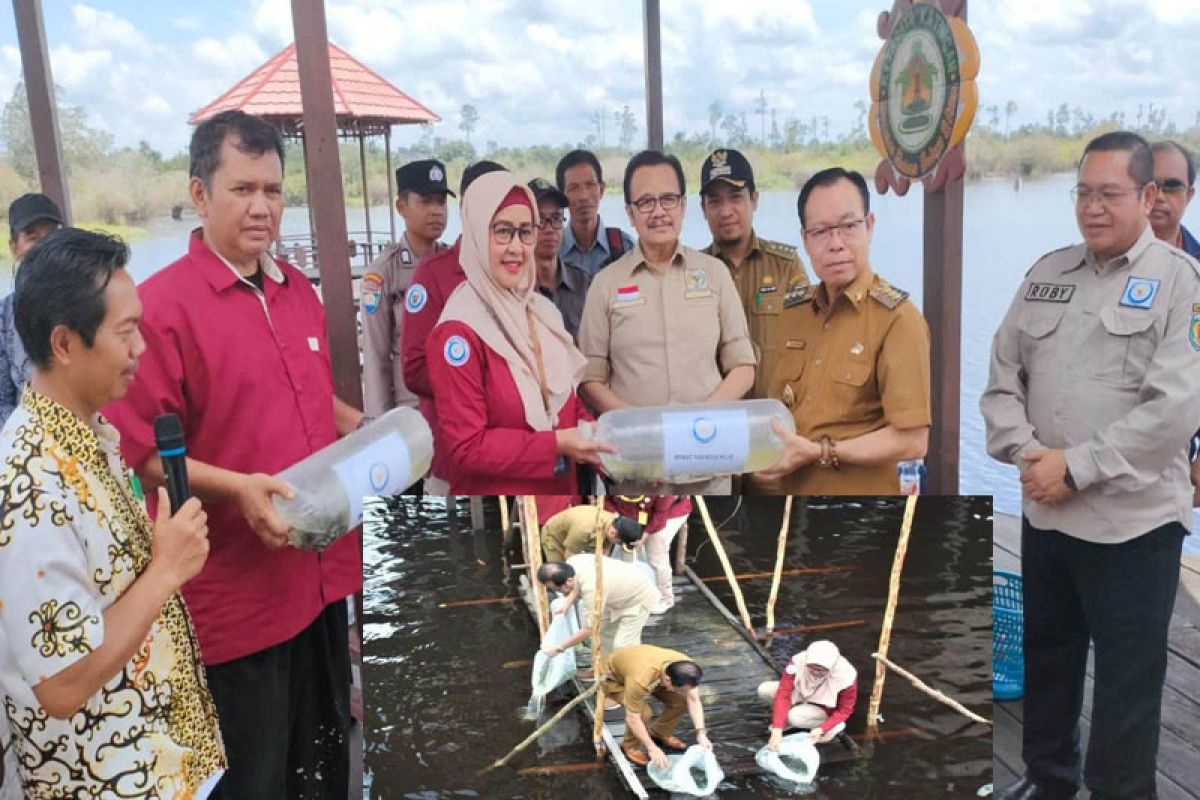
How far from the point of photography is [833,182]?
7.24ft

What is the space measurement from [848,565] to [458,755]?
2.92 ft

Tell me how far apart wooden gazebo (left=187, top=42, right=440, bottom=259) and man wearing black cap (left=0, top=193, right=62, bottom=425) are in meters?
2.52

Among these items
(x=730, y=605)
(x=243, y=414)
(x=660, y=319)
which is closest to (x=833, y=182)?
(x=660, y=319)

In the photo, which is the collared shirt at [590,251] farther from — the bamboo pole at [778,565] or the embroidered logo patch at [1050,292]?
the bamboo pole at [778,565]

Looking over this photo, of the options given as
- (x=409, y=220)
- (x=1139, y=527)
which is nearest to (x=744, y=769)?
(x=1139, y=527)

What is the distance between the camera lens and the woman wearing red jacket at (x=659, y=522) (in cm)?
182

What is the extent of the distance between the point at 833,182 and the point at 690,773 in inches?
56.1

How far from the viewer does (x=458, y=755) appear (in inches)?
66.6

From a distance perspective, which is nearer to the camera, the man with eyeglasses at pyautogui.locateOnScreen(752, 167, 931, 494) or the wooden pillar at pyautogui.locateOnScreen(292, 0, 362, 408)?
the man with eyeglasses at pyautogui.locateOnScreen(752, 167, 931, 494)

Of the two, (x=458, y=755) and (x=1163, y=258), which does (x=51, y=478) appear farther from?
(x=1163, y=258)

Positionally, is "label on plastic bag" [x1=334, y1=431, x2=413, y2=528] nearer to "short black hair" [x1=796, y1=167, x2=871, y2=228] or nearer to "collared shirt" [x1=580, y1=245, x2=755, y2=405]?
"collared shirt" [x1=580, y1=245, x2=755, y2=405]

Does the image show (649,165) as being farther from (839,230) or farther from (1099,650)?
(1099,650)

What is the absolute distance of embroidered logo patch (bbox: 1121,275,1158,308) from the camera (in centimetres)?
218

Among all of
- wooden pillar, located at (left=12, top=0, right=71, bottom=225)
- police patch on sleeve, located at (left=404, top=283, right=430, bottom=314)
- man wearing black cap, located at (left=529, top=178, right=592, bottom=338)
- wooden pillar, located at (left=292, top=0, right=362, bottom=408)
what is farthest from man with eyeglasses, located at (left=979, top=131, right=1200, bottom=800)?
wooden pillar, located at (left=12, top=0, right=71, bottom=225)
